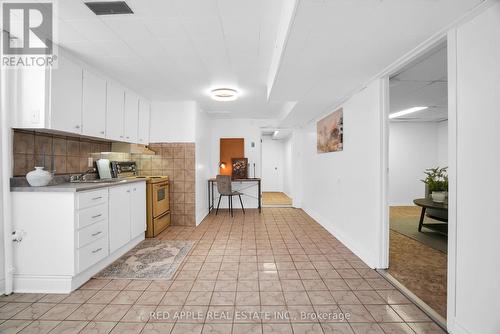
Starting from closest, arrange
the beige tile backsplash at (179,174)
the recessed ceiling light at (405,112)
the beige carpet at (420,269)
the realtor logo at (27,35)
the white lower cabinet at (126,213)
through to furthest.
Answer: the realtor logo at (27,35) → the beige carpet at (420,269) → the white lower cabinet at (126,213) → the beige tile backsplash at (179,174) → the recessed ceiling light at (405,112)

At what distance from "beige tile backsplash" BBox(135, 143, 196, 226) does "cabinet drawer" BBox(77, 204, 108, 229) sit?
74.1 inches

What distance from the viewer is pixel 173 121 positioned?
457 cm

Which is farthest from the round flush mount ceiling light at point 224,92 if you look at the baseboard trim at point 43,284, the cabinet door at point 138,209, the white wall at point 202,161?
the baseboard trim at point 43,284

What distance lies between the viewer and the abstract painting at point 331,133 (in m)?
3.76

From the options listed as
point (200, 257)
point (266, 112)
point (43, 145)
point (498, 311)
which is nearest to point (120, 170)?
point (43, 145)

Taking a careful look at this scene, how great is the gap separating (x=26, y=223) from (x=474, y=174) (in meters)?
3.70

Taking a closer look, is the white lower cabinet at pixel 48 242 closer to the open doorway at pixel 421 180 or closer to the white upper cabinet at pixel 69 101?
the white upper cabinet at pixel 69 101

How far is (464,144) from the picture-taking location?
159cm

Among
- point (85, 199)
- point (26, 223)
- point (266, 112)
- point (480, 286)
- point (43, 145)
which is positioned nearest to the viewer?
point (480, 286)

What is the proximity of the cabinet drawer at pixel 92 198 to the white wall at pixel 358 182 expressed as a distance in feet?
10.4

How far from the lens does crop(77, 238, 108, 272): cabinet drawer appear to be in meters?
2.26

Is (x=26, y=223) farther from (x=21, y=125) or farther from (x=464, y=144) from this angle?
(x=464, y=144)

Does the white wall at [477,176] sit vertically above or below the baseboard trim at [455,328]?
above

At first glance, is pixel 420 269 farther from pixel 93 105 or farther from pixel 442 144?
pixel 442 144
